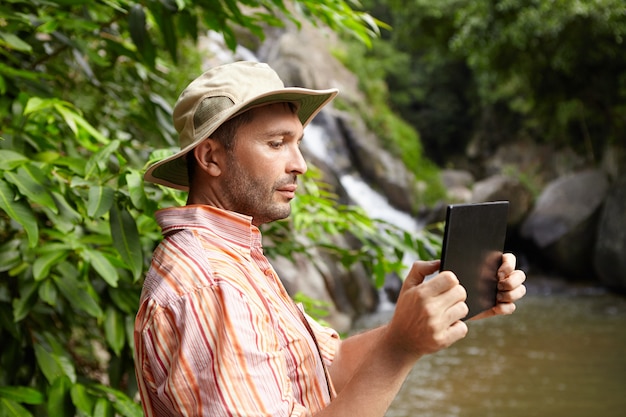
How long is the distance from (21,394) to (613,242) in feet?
44.3

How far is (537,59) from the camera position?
14.8 m

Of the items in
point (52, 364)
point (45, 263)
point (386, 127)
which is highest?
point (45, 263)

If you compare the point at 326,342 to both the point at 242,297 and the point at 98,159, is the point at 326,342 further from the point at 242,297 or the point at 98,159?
the point at 98,159

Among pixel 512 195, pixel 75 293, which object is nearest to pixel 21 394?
pixel 75 293

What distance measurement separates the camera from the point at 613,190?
Answer: 14.5 m

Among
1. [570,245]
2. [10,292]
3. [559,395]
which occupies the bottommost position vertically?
[570,245]

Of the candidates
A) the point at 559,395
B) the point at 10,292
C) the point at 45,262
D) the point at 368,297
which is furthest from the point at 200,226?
the point at 368,297

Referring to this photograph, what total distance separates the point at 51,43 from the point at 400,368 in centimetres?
211

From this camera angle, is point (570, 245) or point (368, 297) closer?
point (368, 297)

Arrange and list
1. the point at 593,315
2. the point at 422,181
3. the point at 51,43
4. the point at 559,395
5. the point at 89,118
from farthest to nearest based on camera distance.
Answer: the point at 422,181 < the point at 593,315 < the point at 559,395 < the point at 89,118 < the point at 51,43

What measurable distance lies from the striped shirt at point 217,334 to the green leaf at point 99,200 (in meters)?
0.51

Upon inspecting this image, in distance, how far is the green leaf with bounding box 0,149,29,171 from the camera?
1891mm

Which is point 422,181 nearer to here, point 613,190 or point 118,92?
point 613,190

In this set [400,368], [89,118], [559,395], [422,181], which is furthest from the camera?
[422,181]
